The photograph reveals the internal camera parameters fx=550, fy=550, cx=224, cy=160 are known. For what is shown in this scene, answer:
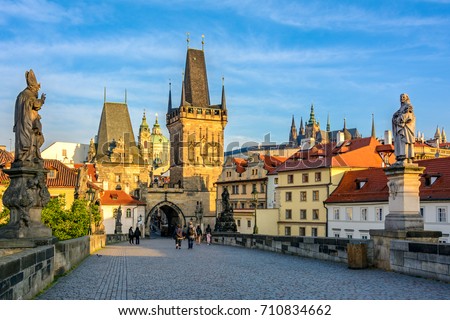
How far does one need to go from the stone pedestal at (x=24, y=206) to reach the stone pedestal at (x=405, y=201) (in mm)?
8442

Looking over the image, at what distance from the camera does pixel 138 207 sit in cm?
8075

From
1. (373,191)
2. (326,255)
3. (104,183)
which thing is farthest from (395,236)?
(104,183)

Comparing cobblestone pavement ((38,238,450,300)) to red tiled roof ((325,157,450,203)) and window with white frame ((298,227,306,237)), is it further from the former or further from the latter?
window with white frame ((298,227,306,237))

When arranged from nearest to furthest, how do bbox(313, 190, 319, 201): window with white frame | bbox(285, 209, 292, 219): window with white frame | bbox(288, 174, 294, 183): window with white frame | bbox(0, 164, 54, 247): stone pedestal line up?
bbox(0, 164, 54, 247): stone pedestal → bbox(313, 190, 319, 201): window with white frame → bbox(285, 209, 292, 219): window with white frame → bbox(288, 174, 294, 183): window with white frame

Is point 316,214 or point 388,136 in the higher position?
point 388,136

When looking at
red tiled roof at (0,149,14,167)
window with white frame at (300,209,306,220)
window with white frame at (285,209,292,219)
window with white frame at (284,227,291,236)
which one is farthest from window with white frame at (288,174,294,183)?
red tiled roof at (0,149,14,167)

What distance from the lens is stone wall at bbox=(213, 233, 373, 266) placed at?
16812mm

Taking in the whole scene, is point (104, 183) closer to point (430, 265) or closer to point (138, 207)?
point (138, 207)

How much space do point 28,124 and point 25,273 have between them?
4.43m

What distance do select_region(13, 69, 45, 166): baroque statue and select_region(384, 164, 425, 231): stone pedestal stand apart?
8785 millimetres

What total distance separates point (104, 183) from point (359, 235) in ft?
171

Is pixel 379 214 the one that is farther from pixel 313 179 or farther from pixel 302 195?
pixel 302 195

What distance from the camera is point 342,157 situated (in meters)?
58.2

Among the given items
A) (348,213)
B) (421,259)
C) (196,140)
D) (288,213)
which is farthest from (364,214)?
(196,140)
